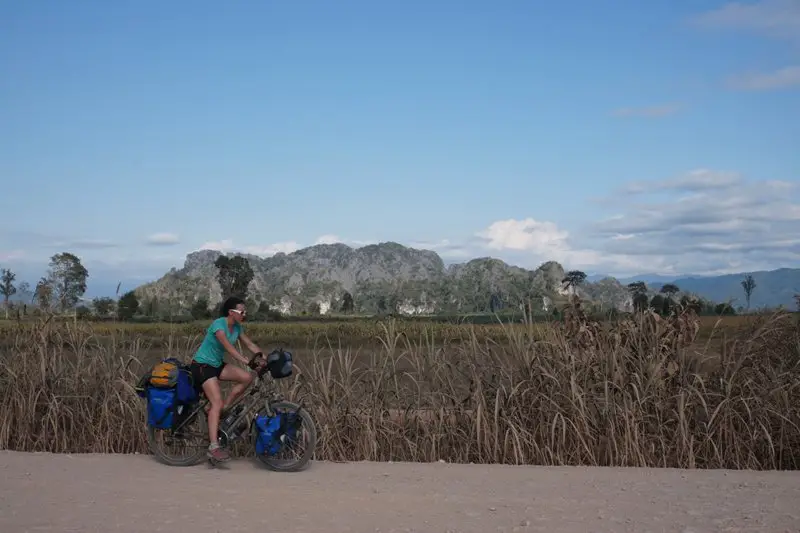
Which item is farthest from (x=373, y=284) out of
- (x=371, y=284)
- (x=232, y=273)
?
(x=232, y=273)

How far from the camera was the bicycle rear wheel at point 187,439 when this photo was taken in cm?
913

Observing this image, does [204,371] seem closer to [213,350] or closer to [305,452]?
[213,350]

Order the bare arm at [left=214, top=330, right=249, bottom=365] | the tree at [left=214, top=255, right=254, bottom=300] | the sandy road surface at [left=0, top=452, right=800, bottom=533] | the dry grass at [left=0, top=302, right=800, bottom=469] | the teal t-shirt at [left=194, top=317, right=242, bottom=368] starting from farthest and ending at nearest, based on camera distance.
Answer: the tree at [left=214, top=255, right=254, bottom=300] < the dry grass at [left=0, top=302, right=800, bottom=469] < the teal t-shirt at [left=194, top=317, right=242, bottom=368] < the bare arm at [left=214, top=330, right=249, bottom=365] < the sandy road surface at [left=0, top=452, right=800, bottom=533]

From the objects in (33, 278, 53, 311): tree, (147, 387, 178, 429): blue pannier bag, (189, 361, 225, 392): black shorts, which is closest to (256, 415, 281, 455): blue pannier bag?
(189, 361, 225, 392): black shorts

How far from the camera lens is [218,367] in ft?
29.0

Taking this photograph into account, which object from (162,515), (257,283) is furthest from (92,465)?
(257,283)

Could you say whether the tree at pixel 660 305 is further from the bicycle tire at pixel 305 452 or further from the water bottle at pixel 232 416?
the water bottle at pixel 232 416

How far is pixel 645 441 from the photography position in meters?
9.43

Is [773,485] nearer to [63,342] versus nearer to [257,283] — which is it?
[63,342]

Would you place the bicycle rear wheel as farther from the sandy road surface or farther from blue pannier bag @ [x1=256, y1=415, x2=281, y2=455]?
blue pannier bag @ [x1=256, y1=415, x2=281, y2=455]

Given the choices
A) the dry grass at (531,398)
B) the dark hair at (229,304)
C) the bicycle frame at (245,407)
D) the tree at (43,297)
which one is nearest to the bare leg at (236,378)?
the bicycle frame at (245,407)

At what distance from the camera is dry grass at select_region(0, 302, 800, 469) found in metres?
9.44

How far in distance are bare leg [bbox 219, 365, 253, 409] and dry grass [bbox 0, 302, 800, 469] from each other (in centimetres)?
123

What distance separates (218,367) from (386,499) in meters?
2.54
